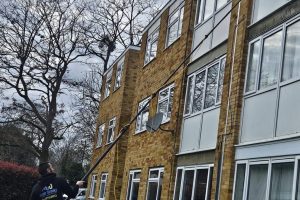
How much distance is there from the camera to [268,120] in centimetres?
1012

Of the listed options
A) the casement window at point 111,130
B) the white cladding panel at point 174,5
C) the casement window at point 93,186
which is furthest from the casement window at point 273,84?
the casement window at point 93,186

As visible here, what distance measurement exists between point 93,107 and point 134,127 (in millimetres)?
22378

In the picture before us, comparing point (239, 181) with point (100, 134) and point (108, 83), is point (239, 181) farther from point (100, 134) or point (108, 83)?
point (108, 83)

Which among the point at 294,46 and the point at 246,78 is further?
the point at 246,78

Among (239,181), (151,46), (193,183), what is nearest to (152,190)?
(193,183)

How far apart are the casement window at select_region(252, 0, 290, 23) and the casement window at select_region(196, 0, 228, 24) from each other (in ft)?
7.18

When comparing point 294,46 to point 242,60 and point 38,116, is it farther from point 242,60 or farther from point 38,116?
point 38,116

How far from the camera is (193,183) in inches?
531

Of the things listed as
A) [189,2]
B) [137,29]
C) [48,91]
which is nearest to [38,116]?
[48,91]

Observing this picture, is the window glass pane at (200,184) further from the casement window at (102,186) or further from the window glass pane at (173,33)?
the casement window at (102,186)

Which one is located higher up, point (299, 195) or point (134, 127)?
Result: point (134, 127)

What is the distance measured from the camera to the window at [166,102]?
663 inches

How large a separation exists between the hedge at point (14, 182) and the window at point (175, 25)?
15.1m

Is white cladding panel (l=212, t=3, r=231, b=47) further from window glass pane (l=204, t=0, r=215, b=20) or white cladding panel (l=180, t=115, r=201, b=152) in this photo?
white cladding panel (l=180, t=115, r=201, b=152)
